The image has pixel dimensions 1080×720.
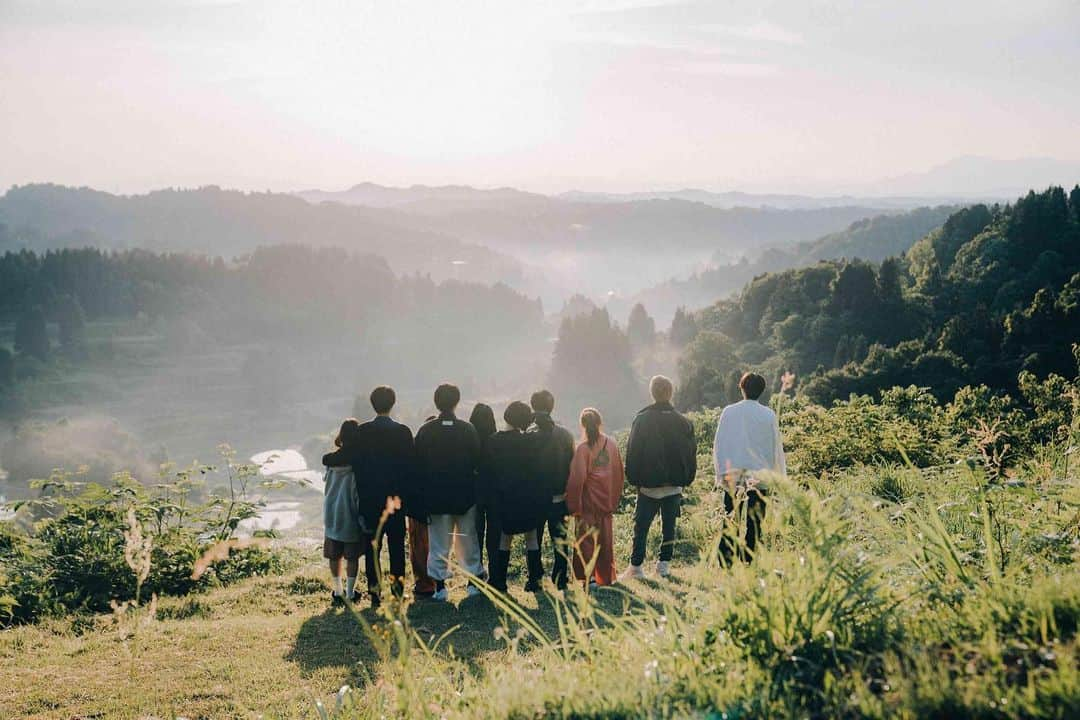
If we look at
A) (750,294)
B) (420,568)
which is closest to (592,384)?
(750,294)

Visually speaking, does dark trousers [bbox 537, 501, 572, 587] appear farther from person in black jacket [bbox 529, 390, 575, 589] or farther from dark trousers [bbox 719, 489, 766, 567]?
dark trousers [bbox 719, 489, 766, 567]

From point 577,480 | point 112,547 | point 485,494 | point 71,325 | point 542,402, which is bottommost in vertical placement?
point 71,325

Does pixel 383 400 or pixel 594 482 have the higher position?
pixel 383 400

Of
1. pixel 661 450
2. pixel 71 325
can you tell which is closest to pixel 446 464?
pixel 661 450

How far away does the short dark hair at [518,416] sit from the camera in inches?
312

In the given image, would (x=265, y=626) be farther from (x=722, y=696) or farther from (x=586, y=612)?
(x=722, y=696)

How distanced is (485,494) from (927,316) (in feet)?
216

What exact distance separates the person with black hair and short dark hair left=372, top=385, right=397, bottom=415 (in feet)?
1.08

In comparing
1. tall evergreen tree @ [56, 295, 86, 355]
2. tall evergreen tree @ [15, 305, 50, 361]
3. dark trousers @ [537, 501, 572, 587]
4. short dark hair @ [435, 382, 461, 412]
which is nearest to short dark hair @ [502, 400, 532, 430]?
short dark hair @ [435, 382, 461, 412]

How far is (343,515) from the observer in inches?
314

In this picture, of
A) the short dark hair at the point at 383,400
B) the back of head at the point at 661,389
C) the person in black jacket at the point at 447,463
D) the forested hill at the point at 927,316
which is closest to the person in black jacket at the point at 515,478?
the person in black jacket at the point at 447,463

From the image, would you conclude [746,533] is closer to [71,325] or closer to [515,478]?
[515,478]

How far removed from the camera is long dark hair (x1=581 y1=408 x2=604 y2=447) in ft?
25.8

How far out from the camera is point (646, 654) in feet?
10.9
